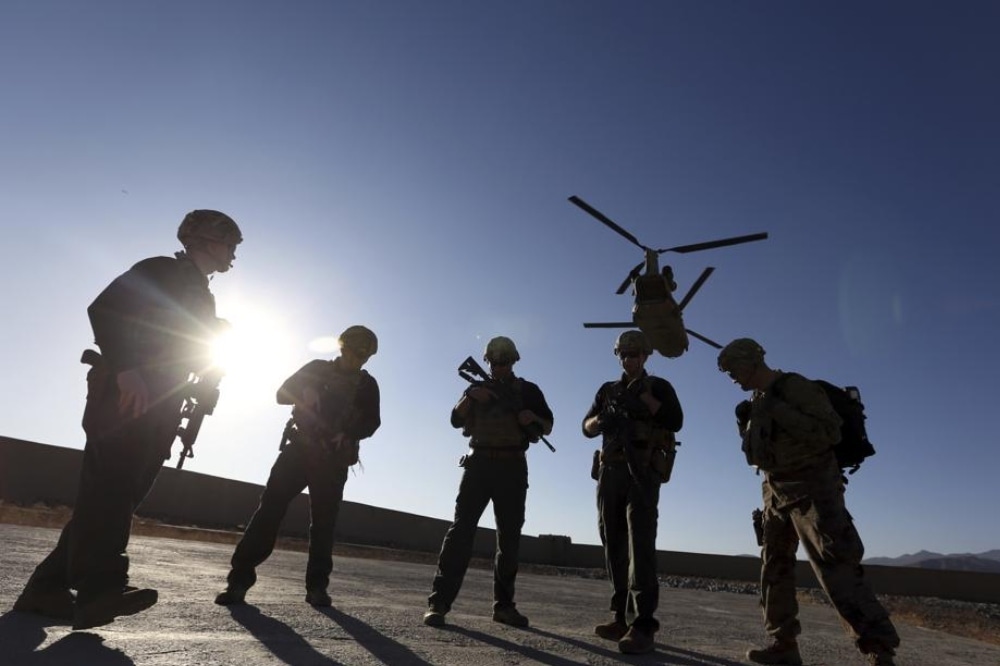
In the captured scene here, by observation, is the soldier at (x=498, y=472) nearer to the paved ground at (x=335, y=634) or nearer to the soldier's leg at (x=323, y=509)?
the paved ground at (x=335, y=634)

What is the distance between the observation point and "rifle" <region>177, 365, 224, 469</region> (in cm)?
304

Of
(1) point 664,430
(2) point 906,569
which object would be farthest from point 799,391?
(2) point 906,569

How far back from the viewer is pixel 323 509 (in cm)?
435

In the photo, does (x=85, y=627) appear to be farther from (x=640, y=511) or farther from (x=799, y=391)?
(x=799, y=391)

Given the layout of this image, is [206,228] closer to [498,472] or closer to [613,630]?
[498,472]

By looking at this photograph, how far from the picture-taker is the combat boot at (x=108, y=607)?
247cm

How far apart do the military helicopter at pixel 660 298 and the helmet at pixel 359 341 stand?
6777mm

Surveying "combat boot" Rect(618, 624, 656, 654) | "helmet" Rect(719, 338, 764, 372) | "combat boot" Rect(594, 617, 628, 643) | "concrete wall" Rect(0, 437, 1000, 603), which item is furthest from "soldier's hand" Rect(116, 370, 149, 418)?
"concrete wall" Rect(0, 437, 1000, 603)

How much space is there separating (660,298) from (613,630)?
717 centimetres

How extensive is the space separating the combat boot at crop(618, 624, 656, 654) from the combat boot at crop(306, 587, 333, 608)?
191cm

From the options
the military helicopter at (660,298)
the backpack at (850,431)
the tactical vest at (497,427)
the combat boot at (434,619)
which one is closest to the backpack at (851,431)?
the backpack at (850,431)

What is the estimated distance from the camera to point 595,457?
4.53 metres

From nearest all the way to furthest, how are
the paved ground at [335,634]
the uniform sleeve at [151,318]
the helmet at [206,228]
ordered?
the paved ground at [335,634] → the uniform sleeve at [151,318] → the helmet at [206,228]

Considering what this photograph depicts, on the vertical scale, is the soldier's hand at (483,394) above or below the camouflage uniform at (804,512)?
above
